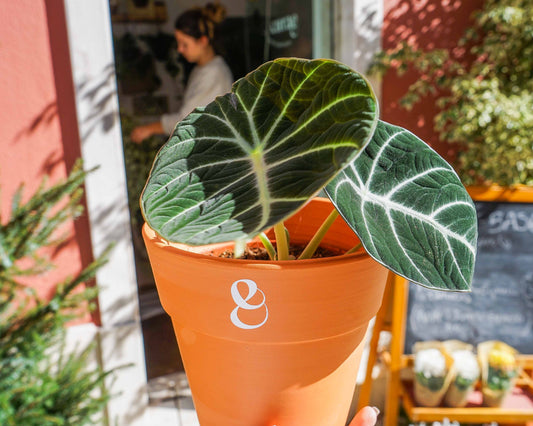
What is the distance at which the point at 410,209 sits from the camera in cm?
41

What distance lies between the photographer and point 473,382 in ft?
4.95

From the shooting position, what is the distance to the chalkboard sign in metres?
1.64

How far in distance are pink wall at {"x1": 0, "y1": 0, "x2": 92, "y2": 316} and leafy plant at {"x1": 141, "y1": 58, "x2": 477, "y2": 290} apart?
4.64 ft

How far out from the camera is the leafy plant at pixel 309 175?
320mm

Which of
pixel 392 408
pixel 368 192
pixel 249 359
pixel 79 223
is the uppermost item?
pixel 368 192

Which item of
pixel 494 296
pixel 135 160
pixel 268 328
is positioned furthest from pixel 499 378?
pixel 135 160

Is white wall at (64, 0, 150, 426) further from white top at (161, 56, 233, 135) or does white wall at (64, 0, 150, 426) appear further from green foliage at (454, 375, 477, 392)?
green foliage at (454, 375, 477, 392)

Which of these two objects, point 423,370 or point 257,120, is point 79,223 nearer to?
point 423,370

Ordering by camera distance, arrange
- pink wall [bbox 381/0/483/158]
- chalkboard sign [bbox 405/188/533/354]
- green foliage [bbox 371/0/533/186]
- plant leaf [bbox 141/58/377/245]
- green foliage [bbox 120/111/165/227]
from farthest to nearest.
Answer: green foliage [bbox 120/111/165/227] → pink wall [bbox 381/0/483/158] → green foliage [bbox 371/0/533/186] → chalkboard sign [bbox 405/188/533/354] → plant leaf [bbox 141/58/377/245]

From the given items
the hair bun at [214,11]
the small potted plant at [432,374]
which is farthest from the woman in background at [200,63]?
the small potted plant at [432,374]

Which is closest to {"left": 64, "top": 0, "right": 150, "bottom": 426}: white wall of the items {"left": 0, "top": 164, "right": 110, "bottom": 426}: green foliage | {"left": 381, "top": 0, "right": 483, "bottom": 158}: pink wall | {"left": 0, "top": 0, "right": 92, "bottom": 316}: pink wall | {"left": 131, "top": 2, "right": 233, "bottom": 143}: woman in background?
{"left": 0, "top": 0, "right": 92, "bottom": 316}: pink wall

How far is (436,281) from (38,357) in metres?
0.83

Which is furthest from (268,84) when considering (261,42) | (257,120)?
(261,42)

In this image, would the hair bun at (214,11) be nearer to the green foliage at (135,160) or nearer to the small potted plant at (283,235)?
the green foliage at (135,160)
